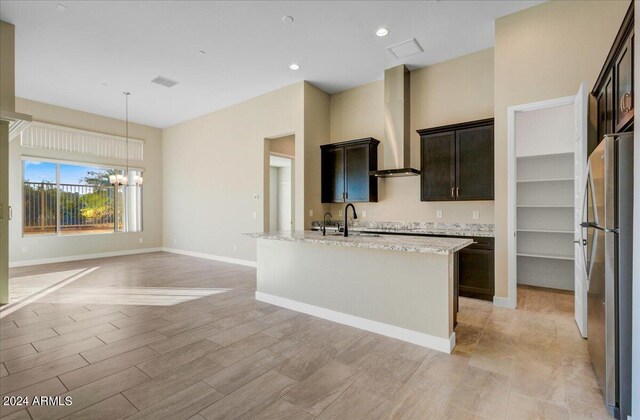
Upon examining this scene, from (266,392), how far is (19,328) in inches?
120

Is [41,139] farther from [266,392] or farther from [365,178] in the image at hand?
[266,392]

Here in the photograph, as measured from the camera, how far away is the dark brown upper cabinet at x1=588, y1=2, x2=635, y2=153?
2.08 m

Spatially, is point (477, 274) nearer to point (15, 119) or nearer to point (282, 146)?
point (282, 146)

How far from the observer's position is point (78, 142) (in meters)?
7.20

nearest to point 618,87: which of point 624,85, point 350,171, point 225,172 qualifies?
point 624,85

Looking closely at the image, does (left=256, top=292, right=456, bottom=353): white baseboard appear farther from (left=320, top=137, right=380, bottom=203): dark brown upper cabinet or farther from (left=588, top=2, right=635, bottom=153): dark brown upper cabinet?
(left=320, top=137, right=380, bottom=203): dark brown upper cabinet

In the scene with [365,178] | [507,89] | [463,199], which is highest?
[507,89]

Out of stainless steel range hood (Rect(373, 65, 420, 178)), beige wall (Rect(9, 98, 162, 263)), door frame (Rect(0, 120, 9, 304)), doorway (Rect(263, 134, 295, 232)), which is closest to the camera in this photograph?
door frame (Rect(0, 120, 9, 304))

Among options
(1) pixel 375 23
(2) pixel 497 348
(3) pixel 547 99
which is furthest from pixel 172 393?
(3) pixel 547 99

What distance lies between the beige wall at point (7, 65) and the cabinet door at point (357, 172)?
4.90 m

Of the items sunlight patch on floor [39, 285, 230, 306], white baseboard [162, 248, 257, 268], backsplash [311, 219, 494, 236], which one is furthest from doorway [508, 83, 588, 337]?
white baseboard [162, 248, 257, 268]

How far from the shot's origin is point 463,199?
435cm

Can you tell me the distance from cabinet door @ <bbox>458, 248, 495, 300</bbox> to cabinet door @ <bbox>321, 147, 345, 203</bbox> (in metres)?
2.44

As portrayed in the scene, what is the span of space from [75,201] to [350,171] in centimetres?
686
